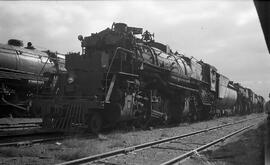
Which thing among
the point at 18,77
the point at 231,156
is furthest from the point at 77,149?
the point at 18,77

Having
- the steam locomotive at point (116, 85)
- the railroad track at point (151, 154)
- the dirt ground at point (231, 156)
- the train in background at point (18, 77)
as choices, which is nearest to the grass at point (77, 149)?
the railroad track at point (151, 154)

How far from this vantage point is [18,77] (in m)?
14.8

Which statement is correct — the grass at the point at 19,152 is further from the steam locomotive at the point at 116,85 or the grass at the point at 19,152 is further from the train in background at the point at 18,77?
the train in background at the point at 18,77

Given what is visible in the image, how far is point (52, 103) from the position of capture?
1122 centimetres

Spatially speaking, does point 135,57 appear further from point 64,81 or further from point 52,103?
point 52,103

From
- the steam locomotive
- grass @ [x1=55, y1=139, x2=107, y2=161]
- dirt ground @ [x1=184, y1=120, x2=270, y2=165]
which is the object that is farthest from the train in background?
dirt ground @ [x1=184, y1=120, x2=270, y2=165]

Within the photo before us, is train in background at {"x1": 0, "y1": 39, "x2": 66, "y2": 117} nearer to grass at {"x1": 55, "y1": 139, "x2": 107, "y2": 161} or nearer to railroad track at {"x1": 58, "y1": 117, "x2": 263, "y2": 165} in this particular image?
grass at {"x1": 55, "y1": 139, "x2": 107, "y2": 161}

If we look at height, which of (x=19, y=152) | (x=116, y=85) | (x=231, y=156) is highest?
(x=116, y=85)

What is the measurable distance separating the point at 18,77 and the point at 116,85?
5.21 metres

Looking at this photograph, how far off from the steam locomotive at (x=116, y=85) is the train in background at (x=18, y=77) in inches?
84.0

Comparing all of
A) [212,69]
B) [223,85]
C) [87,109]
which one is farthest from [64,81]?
[223,85]

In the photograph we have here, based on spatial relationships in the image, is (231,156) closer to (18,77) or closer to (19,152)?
(19,152)

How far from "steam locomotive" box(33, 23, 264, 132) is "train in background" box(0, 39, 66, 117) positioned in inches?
84.0

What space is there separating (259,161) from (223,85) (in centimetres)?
2079
